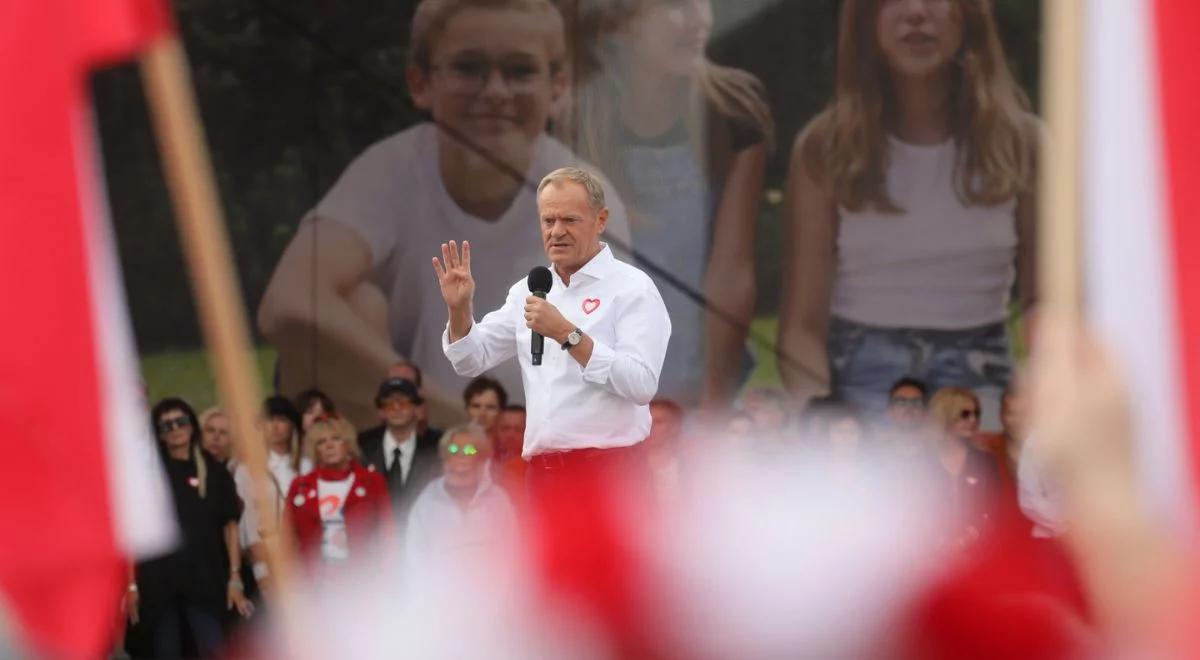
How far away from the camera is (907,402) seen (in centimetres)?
950

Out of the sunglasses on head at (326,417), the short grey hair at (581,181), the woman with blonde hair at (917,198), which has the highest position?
the short grey hair at (581,181)

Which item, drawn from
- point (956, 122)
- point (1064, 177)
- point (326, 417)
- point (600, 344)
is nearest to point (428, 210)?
point (326, 417)

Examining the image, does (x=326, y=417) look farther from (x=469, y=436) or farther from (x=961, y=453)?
(x=961, y=453)

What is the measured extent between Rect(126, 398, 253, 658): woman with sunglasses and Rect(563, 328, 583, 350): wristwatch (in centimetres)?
357

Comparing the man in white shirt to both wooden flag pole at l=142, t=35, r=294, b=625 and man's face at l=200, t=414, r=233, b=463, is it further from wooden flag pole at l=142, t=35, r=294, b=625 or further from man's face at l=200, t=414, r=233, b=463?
man's face at l=200, t=414, r=233, b=463

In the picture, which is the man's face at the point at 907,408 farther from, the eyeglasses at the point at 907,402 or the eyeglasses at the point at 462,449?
the eyeglasses at the point at 462,449

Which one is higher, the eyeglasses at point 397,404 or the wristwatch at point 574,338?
the wristwatch at point 574,338

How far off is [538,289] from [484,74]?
4.94 m

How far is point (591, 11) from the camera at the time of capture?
10.5 metres

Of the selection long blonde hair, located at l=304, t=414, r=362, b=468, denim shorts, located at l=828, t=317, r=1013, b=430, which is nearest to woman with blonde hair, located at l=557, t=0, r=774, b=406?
denim shorts, located at l=828, t=317, r=1013, b=430

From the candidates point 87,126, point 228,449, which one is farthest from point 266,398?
point 87,126

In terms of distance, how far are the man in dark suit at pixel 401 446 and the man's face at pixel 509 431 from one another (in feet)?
0.93

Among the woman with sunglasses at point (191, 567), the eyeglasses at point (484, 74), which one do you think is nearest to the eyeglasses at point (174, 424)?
the woman with sunglasses at point (191, 567)

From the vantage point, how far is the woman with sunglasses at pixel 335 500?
8508 mm
